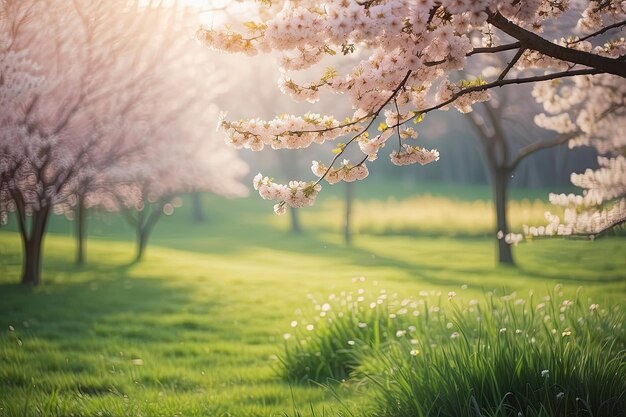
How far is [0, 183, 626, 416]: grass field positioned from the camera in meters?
6.44

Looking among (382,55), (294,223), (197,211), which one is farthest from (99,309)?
(197,211)

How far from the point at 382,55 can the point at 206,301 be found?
33.7ft

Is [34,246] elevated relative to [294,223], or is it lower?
lower

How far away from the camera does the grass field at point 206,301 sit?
6438mm

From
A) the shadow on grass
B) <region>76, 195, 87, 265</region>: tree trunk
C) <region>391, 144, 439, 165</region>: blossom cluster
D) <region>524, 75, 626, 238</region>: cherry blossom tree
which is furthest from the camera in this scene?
<region>76, 195, 87, 265</region>: tree trunk

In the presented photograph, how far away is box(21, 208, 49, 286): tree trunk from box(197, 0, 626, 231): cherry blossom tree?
9.85 m

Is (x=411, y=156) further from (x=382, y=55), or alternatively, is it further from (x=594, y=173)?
(x=594, y=173)

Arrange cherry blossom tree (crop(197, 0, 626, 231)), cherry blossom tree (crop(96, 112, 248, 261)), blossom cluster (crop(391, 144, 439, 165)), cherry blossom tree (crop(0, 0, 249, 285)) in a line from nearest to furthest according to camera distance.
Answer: cherry blossom tree (crop(197, 0, 626, 231)) < blossom cluster (crop(391, 144, 439, 165)) < cherry blossom tree (crop(0, 0, 249, 285)) < cherry blossom tree (crop(96, 112, 248, 261))

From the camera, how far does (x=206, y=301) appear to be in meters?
13.8

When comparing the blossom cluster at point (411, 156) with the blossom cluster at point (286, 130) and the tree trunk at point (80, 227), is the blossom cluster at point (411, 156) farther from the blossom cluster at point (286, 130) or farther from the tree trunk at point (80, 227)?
the tree trunk at point (80, 227)

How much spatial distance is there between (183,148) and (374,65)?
54.1 feet

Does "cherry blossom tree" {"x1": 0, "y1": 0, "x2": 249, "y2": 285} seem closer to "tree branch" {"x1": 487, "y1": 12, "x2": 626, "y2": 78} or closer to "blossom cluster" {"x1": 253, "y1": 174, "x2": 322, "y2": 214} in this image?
"blossom cluster" {"x1": 253, "y1": 174, "x2": 322, "y2": 214}

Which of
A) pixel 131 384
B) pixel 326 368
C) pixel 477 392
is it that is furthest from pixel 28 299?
pixel 477 392

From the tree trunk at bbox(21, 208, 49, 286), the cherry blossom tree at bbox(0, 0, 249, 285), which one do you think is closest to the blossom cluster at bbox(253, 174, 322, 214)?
the cherry blossom tree at bbox(0, 0, 249, 285)
